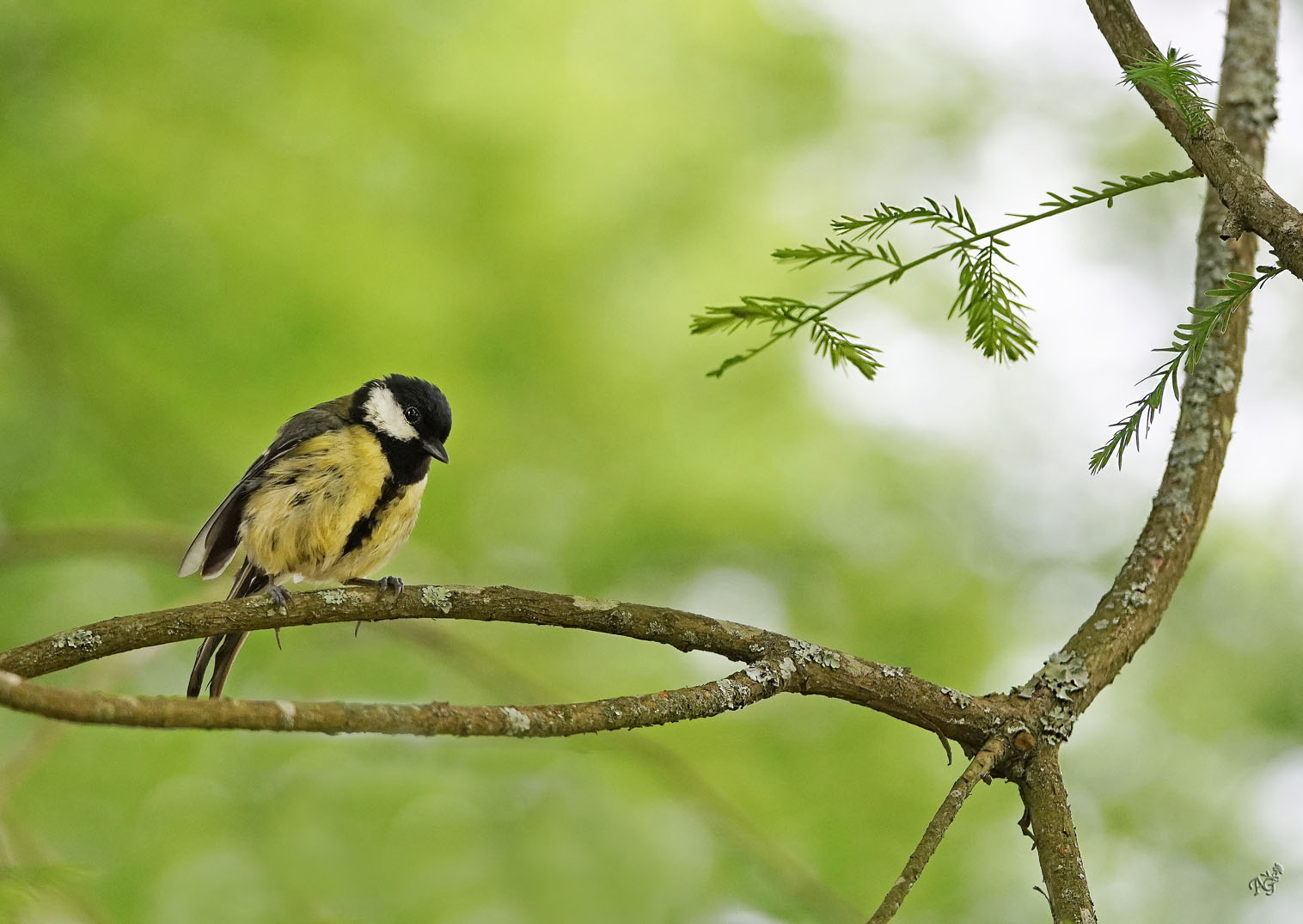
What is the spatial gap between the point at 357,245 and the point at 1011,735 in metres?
3.96

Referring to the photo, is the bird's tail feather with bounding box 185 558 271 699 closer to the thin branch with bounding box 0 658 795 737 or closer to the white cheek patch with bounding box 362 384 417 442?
the white cheek patch with bounding box 362 384 417 442

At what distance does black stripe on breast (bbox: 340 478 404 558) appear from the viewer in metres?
3.42

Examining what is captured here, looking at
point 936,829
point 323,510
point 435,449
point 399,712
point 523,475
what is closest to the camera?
point 399,712

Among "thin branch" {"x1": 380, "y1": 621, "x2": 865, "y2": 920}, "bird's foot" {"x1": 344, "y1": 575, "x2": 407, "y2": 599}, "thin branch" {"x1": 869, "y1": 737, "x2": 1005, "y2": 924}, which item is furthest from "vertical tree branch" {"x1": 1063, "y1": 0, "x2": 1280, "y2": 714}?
"bird's foot" {"x1": 344, "y1": 575, "x2": 407, "y2": 599}

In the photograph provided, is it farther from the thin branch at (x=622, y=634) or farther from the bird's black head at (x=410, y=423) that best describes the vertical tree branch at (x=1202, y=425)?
the bird's black head at (x=410, y=423)

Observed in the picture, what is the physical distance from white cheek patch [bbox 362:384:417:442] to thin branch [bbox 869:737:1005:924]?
2.28 meters

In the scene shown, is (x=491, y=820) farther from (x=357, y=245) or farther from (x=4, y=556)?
(x=357, y=245)

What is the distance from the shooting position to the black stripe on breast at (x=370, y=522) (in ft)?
11.2

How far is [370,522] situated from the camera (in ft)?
11.2

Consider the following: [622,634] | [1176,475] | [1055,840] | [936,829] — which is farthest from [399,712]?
[1176,475]

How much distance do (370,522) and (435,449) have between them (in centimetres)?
31

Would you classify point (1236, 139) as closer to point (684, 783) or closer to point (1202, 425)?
point (1202, 425)

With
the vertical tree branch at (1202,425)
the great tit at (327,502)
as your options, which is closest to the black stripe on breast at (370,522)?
the great tit at (327,502)

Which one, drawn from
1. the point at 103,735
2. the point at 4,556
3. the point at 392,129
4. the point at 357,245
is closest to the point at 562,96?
the point at 392,129
